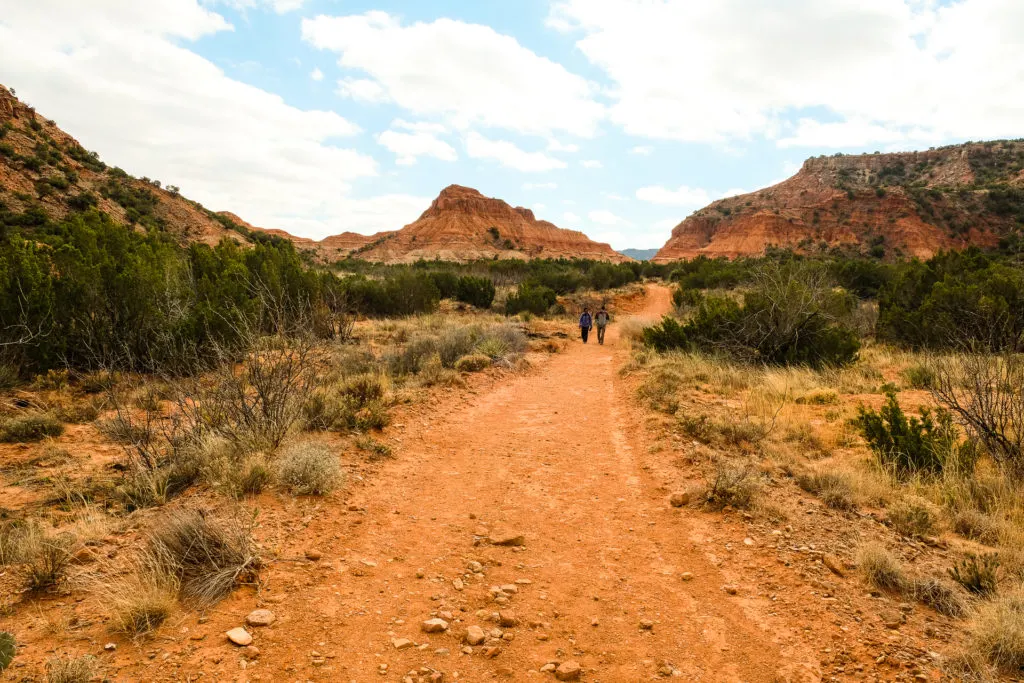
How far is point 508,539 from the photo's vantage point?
432 centimetres

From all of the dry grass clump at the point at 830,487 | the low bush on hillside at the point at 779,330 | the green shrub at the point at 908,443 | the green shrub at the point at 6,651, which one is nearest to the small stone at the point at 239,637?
the green shrub at the point at 6,651

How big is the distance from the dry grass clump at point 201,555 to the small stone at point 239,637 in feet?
1.14

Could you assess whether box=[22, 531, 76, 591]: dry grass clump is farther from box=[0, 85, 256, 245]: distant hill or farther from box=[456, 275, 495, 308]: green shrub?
box=[0, 85, 256, 245]: distant hill

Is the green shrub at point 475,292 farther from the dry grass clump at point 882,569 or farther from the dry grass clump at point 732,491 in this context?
the dry grass clump at point 882,569

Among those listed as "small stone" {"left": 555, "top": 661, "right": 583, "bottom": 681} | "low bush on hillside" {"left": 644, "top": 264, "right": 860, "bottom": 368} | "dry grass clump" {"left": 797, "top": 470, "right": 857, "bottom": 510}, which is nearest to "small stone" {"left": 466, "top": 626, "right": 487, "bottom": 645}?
"small stone" {"left": 555, "top": 661, "right": 583, "bottom": 681}

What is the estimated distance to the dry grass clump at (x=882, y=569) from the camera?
3430 millimetres

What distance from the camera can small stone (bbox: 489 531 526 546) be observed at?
4.30 metres

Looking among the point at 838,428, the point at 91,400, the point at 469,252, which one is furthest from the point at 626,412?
the point at 469,252

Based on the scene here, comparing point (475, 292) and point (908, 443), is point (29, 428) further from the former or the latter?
point (475, 292)

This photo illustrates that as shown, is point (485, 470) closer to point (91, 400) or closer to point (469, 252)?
point (91, 400)

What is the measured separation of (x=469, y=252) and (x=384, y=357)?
67.6 meters

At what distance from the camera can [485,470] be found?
602 cm

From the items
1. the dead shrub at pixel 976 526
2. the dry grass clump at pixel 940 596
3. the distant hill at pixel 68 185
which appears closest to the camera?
the dry grass clump at pixel 940 596

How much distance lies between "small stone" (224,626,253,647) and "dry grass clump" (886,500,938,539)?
15.9 feet
